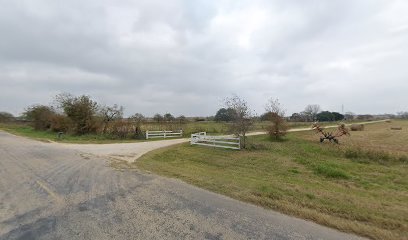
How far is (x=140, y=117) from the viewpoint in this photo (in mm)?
30672

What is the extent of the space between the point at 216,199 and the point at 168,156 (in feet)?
30.8

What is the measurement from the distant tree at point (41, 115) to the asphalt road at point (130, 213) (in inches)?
1531

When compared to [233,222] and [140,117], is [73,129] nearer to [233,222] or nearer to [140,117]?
[140,117]

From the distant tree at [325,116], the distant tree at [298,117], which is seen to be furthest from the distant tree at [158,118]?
the distant tree at [325,116]

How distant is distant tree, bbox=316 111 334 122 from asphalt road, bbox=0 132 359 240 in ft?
324

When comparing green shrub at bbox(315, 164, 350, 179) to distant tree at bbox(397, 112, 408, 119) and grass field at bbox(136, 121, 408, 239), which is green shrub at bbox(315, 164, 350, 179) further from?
distant tree at bbox(397, 112, 408, 119)

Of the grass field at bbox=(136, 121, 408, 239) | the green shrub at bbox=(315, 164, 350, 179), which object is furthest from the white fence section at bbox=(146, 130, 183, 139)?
the green shrub at bbox=(315, 164, 350, 179)

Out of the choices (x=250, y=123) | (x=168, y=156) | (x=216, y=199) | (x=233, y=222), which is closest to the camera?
(x=233, y=222)

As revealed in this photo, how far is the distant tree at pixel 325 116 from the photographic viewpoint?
320 ft

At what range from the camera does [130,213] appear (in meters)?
5.39

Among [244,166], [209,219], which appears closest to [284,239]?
[209,219]

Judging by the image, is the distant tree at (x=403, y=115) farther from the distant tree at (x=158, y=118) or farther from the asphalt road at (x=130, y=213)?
the asphalt road at (x=130, y=213)

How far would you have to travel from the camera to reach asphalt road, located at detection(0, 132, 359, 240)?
4.46 meters

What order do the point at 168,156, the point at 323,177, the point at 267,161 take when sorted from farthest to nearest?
the point at 168,156 → the point at 267,161 → the point at 323,177
